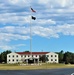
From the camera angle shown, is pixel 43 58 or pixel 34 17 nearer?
pixel 34 17

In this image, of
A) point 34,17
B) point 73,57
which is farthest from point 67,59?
point 34,17

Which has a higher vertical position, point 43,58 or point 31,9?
point 31,9

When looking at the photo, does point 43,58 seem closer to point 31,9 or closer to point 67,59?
point 67,59

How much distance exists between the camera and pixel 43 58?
191 metres

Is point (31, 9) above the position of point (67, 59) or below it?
above

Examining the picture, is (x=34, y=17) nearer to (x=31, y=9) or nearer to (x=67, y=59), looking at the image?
(x=31, y=9)

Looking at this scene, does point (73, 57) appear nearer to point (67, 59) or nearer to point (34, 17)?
point (67, 59)

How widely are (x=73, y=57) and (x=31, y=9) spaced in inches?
3752

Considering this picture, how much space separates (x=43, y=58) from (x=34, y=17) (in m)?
84.7

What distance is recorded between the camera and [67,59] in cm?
18650

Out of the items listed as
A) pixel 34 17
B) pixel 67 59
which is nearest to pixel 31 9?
pixel 34 17

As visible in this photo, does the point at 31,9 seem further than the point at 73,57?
No

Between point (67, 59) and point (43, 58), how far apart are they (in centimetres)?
1375

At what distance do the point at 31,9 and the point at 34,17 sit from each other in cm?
401
